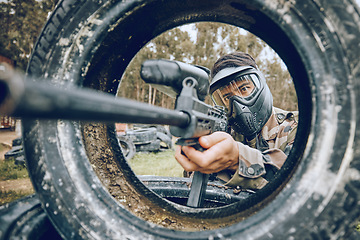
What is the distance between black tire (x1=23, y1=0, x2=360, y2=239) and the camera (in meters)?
0.63

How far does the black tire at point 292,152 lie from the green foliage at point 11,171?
3.93 meters

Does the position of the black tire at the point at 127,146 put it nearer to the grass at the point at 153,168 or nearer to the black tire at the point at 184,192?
the grass at the point at 153,168

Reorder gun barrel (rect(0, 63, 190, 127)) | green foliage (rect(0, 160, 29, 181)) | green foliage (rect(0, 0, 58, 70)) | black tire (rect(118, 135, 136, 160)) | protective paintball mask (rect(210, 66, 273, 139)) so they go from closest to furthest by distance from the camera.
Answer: gun barrel (rect(0, 63, 190, 127)) < protective paintball mask (rect(210, 66, 273, 139)) < green foliage (rect(0, 160, 29, 181)) < black tire (rect(118, 135, 136, 160)) < green foliage (rect(0, 0, 58, 70))

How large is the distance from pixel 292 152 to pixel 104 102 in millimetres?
1023

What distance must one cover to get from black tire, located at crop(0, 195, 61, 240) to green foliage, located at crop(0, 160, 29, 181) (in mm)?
3846

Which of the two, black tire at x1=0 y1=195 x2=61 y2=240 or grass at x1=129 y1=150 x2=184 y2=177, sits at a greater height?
black tire at x1=0 y1=195 x2=61 y2=240

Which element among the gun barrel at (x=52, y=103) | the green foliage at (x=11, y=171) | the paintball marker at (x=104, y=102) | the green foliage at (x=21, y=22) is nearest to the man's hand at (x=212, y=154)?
the paintball marker at (x=104, y=102)

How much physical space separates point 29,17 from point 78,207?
10937mm

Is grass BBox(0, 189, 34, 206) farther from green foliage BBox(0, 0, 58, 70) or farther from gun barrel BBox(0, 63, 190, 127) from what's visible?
green foliage BBox(0, 0, 58, 70)

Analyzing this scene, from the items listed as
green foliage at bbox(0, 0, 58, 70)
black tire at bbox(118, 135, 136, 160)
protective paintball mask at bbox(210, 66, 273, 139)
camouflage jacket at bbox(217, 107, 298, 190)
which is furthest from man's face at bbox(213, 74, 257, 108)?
green foliage at bbox(0, 0, 58, 70)

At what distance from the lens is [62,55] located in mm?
819

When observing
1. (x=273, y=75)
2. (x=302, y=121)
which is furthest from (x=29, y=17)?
(x=273, y=75)

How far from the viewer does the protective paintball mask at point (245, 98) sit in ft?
7.22

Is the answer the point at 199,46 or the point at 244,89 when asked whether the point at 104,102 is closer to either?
the point at 244,89
